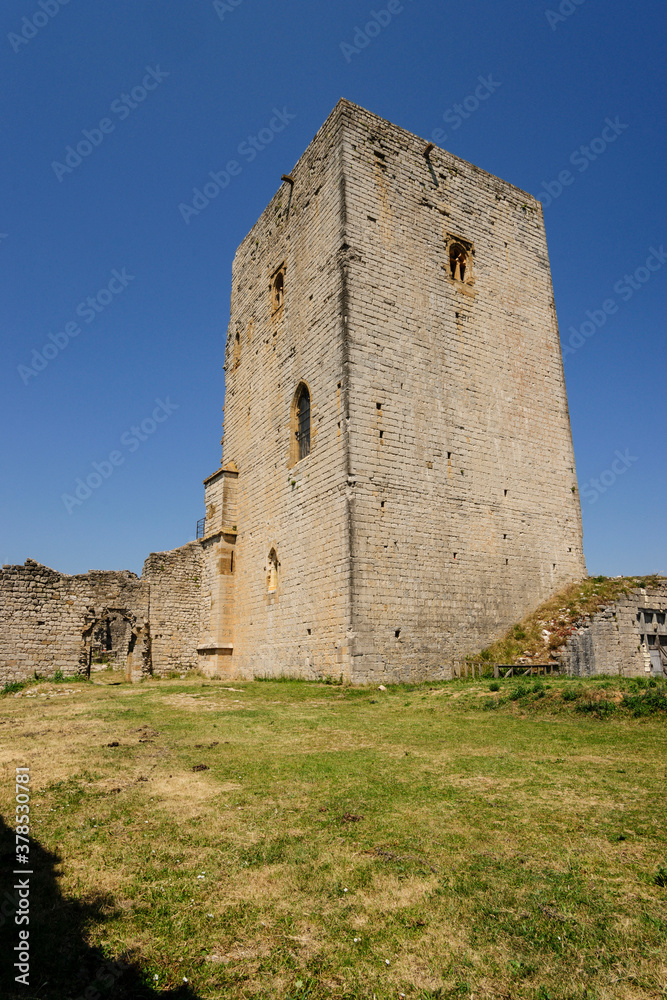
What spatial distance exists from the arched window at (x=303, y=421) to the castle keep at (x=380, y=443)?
0.26 feet

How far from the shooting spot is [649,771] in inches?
213

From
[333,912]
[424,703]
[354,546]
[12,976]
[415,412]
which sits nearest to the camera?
[12,976]

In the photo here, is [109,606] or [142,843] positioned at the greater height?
[109,606]

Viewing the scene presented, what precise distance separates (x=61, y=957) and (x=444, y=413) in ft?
45.9

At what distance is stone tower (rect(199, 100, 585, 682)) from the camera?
1338 centimetres

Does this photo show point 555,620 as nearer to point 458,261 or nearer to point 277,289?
point 458,261

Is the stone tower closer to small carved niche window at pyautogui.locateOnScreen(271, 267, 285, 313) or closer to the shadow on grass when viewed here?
small carved niche window at pyautogui.locateOnScreen(271, 267, 285, 313)

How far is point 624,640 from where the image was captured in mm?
15180

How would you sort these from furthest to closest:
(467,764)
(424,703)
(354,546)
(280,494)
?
(280,494)
(354,546)
(424,703)
(467,764)

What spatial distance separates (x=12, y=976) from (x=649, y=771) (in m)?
5.26

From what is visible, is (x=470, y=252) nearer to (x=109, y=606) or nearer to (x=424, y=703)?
(x=424, y=703)

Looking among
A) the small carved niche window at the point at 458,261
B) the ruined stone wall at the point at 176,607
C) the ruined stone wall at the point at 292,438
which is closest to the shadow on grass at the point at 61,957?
the ruined stone wall at the point at 292,438

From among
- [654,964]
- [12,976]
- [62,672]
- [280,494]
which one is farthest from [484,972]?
[62,672]

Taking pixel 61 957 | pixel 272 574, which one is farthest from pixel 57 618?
pixel 61 957
